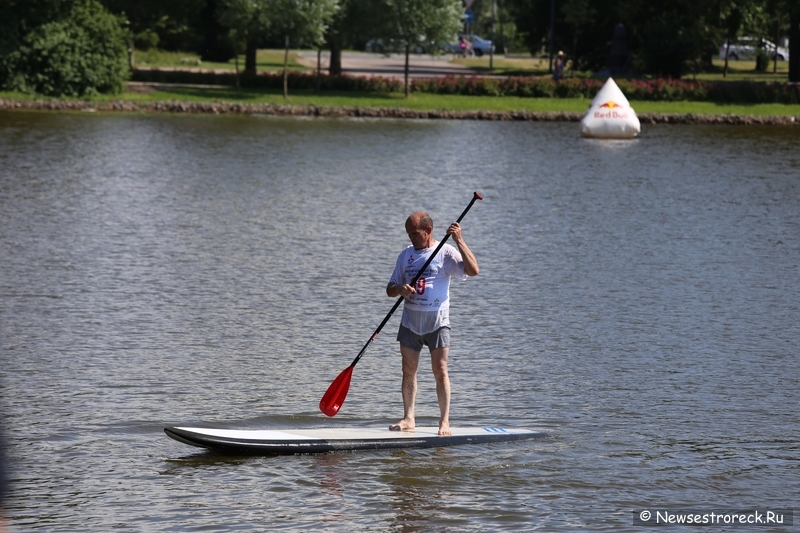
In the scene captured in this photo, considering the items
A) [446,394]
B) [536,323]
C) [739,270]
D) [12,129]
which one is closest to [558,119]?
[12,129]

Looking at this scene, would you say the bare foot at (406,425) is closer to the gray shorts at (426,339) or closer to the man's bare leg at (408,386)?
the man's bare leg at (408,386)

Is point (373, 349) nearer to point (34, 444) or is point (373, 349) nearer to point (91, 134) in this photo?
point (34, 444)

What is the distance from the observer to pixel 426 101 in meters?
51.8

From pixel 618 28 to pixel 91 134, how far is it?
30.6 m

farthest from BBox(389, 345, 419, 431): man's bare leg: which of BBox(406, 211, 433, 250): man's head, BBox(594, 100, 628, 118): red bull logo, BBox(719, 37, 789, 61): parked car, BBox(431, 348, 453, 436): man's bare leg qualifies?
BBox(719, 37, 789, 61): parked car

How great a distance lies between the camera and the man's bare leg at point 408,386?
428 inches

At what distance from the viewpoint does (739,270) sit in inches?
794

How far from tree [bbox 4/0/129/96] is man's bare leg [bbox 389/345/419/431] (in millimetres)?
39823

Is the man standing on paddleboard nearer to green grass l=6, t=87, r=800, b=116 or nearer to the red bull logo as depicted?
the red bull logo

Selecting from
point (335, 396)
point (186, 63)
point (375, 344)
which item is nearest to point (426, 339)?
point (335, 396)

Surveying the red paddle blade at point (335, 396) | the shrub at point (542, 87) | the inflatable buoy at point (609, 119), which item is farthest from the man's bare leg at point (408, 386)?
the shrub at point (542, 87)

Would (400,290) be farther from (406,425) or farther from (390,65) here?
(390,65)

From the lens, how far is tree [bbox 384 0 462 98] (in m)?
51.8

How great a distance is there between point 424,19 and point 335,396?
4202cm
